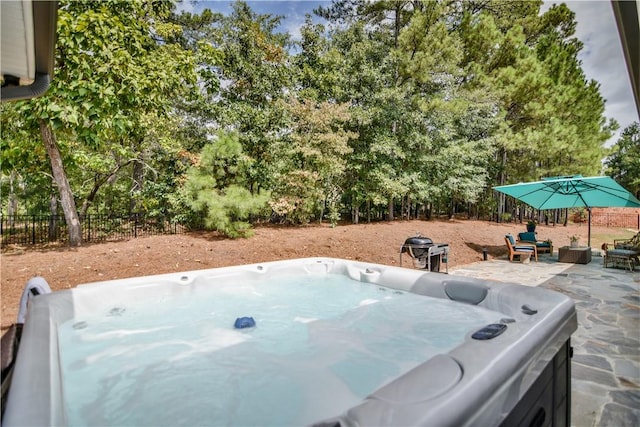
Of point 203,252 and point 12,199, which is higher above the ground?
point 12,199

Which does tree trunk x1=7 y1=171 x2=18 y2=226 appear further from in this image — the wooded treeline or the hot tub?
the hot tub

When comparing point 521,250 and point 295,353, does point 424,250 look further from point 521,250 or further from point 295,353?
point 521,250

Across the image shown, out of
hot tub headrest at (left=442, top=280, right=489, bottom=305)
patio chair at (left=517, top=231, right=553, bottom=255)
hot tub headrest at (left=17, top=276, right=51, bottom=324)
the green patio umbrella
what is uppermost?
the green patio umbrella

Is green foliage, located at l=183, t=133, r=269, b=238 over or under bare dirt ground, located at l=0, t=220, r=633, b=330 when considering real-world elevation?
over

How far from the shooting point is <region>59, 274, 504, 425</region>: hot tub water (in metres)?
1.96

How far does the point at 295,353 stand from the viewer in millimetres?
2684

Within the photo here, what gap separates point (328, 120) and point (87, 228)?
6.94m

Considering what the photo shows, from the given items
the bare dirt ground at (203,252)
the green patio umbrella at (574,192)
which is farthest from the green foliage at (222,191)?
the green patio umbrella at (574,192)

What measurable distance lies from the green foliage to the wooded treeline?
35 mm

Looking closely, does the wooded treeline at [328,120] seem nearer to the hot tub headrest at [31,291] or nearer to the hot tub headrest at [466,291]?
the hot tub headrest at [31,291]

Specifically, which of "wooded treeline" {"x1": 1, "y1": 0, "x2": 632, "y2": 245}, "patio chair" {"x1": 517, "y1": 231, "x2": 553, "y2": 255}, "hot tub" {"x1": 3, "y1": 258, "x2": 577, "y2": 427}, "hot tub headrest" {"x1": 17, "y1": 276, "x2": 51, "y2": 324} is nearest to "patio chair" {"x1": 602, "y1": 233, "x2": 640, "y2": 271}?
"patio chair" {"x1": 517, "y1": 231, "x2": 553, "y2": 255}

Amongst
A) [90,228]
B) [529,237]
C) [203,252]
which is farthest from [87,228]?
[529,237]

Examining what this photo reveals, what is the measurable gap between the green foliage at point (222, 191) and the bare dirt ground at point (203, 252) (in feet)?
1.34

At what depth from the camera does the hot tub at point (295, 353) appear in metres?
1.37
